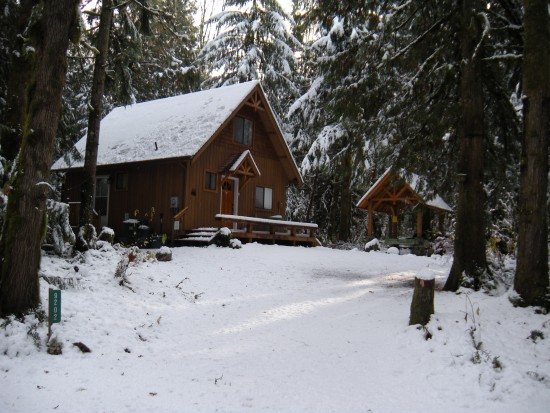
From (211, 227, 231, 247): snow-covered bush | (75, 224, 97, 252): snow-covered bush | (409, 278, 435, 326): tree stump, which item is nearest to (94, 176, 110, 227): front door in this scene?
(211, 227, 231, 247): snow-covered bush

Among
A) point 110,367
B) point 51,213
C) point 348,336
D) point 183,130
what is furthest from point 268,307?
point 183,130

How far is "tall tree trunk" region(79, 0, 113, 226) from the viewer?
1254cm

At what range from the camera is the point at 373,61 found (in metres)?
11.5

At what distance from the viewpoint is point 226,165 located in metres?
22.3

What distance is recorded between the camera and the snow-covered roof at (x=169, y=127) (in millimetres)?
20531

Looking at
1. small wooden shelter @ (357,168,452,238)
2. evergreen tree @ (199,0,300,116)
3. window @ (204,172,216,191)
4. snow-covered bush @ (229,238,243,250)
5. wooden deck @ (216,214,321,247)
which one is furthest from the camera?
evergreen tree @ (199,0,300,116)

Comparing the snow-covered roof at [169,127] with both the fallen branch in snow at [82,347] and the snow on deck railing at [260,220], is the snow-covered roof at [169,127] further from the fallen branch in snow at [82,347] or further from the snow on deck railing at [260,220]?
the fallen branch in snow at [82,347]

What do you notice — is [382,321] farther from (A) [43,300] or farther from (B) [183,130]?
(B) [183,130]

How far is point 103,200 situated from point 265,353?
19201 mm

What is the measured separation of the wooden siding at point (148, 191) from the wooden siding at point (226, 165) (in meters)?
0.80

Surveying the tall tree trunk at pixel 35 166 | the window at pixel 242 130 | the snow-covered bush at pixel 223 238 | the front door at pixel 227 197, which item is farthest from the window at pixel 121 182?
the tall tree trunk at pixel 35 166

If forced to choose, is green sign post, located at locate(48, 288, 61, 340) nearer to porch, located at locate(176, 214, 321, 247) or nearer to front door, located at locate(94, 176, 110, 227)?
porch, located at locate(176, 214, 321, 247)

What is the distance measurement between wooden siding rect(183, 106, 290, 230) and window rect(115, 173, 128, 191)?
4215 mm

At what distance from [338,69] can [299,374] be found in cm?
769
